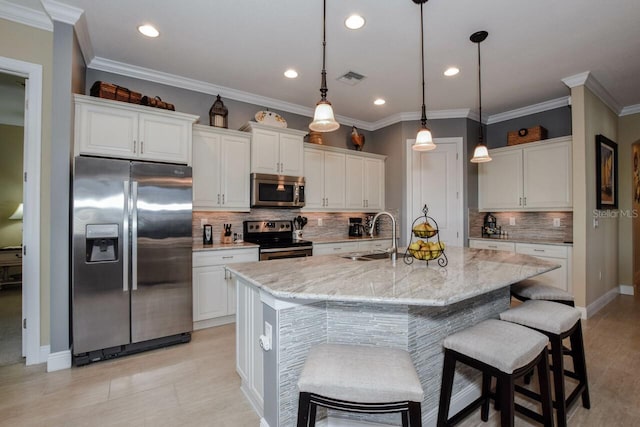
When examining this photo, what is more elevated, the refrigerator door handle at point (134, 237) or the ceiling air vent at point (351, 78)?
the ceiling air vent at point (351, 78)

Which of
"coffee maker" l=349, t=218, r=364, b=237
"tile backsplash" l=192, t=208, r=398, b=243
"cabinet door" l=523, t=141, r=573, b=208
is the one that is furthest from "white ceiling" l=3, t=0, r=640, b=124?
"coffee maker" l=349, t=218, r=364, b=237

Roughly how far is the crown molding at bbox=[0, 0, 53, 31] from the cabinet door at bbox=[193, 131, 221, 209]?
1434 millimetres

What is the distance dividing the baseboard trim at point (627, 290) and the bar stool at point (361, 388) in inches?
211

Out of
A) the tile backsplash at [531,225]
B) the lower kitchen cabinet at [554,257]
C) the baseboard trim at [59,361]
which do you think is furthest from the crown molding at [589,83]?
the baseboard trim at [59,361]

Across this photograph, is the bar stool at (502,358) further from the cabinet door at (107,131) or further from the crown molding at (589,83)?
the crown molding at (589,83)

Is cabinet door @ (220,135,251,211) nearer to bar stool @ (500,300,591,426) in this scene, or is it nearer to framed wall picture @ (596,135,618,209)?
bar stool @ (500,300,591,426)

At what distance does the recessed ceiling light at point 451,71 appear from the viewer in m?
3.42

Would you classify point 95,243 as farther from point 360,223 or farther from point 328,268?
point 360,223

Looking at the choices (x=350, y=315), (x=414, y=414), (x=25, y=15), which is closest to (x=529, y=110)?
(x=350, y=315)

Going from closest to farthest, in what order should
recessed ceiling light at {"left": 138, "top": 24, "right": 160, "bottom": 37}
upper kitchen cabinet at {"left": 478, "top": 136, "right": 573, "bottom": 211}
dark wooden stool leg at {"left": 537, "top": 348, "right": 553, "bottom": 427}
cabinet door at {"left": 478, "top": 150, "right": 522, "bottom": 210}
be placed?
dark wooden stool leg at {"left": 537, "top": 348, "right": 553, "bottom": 427} < recessed ceiling light at {"left": 138, "top": 24, "right": 160, "bottom": 37} < upper kitchen cabinet at {"left": 478, "top": 136, "right": 573, "bottom": 211} < cabinet door at {"left": 478, "top": 150, "right": 522, "bottom": 210}

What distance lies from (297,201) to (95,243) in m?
2.28

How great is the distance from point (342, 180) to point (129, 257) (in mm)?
3040

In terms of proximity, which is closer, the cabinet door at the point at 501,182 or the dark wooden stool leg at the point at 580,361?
the dark wooden stool leg at the point at 580,361

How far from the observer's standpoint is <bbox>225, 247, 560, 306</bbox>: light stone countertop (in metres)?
1.35
